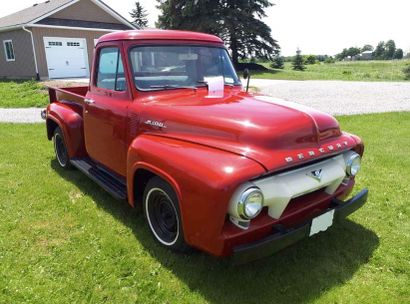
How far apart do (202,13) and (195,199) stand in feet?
103

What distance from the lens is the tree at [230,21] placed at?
101ft

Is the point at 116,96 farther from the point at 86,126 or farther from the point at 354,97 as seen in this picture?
the point at 354,97

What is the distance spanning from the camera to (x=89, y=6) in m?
24.7

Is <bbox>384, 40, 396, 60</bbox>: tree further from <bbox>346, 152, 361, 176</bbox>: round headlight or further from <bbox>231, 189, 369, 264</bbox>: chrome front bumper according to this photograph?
<bbox>231, 189, 369, 264</bbox>: chrome front bumper

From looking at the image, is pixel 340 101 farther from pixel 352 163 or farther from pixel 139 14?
pixel 139 14

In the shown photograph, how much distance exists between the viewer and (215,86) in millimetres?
3898

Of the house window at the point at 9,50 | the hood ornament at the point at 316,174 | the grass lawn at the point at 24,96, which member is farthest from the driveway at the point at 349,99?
the house window at the point at 9,50

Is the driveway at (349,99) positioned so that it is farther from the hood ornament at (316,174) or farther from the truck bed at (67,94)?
the hood ornament at (316,174)

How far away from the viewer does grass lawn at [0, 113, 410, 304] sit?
2986 mm

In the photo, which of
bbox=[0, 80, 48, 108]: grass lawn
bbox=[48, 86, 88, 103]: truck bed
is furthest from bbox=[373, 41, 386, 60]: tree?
bbox=[48, 86, 88, 103]: truck bed

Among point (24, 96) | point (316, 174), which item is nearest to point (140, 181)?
point (316, 174)

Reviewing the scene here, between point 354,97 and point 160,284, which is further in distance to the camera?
point 354,97

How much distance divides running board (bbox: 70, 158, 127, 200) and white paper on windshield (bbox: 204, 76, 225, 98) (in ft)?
4.65

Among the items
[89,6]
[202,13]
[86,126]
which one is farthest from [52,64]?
[86,126]
